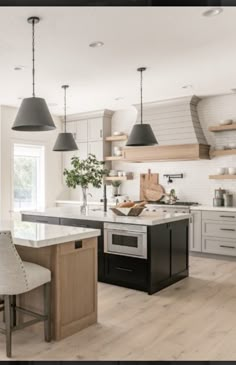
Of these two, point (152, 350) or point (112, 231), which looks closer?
point (152, 350)

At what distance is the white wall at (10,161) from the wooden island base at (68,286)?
390cm

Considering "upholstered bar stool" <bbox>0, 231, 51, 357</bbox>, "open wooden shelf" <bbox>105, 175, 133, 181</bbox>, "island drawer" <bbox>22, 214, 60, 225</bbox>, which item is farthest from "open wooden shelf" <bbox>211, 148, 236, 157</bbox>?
"upholstered bar stool" <bbox>0, 231, 51, 357</bbox>

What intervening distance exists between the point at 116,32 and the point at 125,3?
64cm

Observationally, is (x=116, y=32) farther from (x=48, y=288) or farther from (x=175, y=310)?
(x=175, y=310)

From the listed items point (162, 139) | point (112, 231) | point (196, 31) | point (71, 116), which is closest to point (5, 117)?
point (71, 116)

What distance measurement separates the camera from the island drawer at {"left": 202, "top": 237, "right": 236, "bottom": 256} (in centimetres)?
566

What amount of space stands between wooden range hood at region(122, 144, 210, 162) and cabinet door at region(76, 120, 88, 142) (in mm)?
1168

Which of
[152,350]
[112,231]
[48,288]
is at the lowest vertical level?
[152,350]

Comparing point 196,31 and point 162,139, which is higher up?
point 196,31

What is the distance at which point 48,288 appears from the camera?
9.53 feet

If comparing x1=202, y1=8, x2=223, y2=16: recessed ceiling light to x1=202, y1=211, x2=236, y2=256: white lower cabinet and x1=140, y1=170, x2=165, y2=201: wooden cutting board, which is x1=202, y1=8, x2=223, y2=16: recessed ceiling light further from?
x1=140, y1=170, x2=165, y2=201: wooden cutting board

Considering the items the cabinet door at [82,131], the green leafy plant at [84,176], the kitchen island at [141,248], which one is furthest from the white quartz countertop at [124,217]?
the cabinet door at [82,131]

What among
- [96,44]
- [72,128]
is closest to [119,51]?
[96,44]

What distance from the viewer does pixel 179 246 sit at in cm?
462
